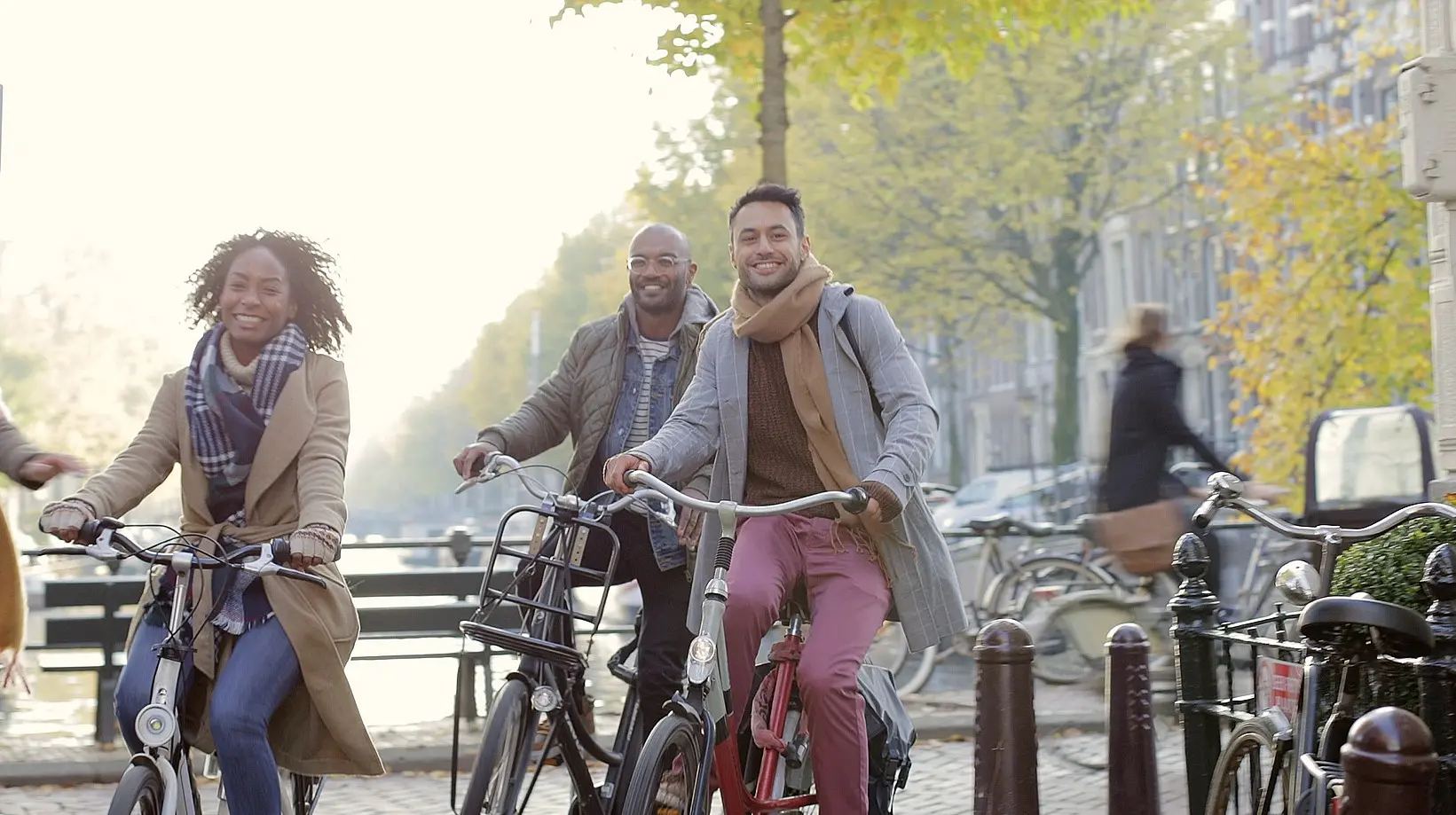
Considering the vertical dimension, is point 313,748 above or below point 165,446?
below

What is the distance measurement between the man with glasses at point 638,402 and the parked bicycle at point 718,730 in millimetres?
1091

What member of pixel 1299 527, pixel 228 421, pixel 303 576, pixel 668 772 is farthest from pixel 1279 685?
pixel 228 421

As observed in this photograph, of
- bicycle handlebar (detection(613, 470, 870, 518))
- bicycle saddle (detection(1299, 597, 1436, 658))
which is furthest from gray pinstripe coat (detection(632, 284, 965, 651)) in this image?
bicycle saddle (detection(1299, 597, 1436, 658))

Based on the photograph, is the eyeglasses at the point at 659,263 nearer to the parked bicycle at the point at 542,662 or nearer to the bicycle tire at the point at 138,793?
the parked bicycle at the point at 542,662

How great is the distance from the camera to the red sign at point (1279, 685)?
14.2 feet

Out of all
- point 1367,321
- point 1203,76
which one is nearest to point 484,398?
point 1203,76

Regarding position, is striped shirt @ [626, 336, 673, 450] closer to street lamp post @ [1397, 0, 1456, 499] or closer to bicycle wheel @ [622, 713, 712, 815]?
bicycle wheel @ [622, 713, 712, 815]

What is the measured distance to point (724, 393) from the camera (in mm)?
5066

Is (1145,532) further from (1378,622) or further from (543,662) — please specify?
(1378,622)

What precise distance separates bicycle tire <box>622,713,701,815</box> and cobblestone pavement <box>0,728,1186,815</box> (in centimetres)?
296

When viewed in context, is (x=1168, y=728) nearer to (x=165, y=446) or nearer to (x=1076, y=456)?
(x=165, y=446)

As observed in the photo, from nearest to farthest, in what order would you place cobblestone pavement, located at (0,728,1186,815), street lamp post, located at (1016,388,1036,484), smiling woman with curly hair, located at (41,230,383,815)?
1. smiling woman with curly hair, located at (41,230,383,815)
2. cobblestone pavement, located at (0,728,1186,815)
3. street lamp post, located at (1016,388,1036,484)

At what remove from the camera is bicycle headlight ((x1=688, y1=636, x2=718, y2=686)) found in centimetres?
435

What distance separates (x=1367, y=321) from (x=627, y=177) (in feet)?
53.5
